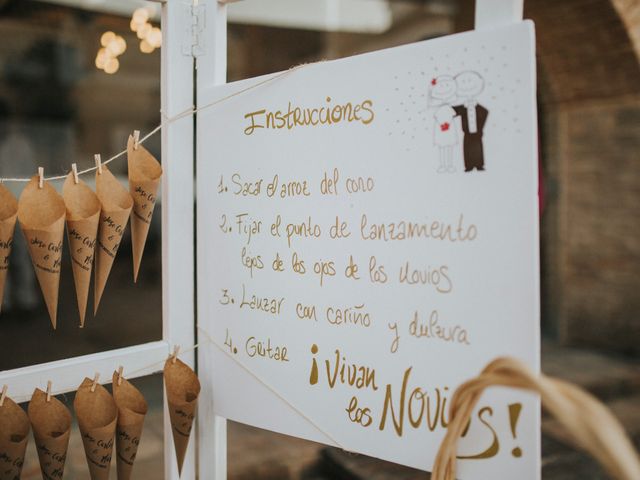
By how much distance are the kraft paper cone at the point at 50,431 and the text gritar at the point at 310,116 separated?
0.64 meters

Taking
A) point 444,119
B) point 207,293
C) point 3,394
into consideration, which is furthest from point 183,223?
point 444,119

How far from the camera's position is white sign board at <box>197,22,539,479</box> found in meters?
0.85

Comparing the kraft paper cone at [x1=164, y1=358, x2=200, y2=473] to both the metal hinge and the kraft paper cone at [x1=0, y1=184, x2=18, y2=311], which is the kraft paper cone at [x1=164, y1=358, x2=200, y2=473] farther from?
the metal hinge

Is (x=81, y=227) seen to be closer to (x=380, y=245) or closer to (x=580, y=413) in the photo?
(x=380, y=245)

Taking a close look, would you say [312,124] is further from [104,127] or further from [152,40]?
[104,127]

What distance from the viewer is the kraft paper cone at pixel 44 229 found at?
3.14 feet

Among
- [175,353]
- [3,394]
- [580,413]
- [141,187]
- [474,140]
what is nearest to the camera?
[580,413]

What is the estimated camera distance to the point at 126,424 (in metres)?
1.08

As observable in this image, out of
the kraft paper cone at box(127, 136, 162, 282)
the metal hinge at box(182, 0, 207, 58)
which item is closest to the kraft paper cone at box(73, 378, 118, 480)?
the kraft paper cone at box(127, 136, 162, 282)

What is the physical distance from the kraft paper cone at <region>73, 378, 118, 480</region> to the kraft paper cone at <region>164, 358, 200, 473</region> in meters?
0.12

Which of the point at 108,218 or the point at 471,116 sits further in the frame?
the point at 108,218

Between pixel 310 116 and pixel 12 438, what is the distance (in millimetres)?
778

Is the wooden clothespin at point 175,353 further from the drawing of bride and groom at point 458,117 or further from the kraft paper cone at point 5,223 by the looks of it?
the drawing of bride and groom at point 458,117

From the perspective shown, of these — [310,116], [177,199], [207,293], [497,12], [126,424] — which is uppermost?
[497,12]
